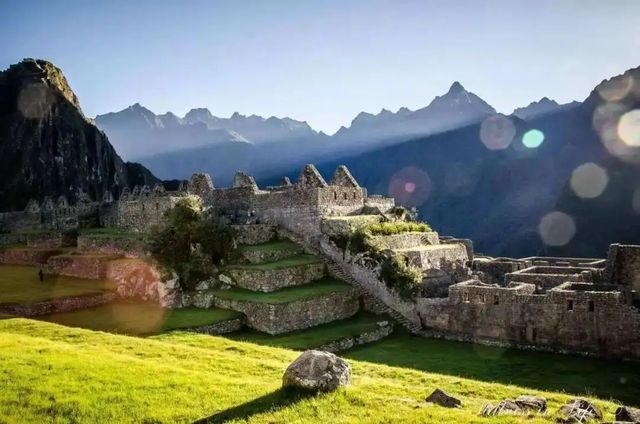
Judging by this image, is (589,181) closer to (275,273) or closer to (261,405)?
(275,273)

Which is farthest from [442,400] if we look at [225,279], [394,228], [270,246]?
[394,228]

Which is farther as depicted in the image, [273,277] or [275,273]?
[275,273]

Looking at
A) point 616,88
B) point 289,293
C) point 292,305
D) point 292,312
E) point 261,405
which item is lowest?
point 292,312

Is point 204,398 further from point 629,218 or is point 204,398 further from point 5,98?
point 5,98

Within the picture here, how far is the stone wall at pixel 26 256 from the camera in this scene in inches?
1745

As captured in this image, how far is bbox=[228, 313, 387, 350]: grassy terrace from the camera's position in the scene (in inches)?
977

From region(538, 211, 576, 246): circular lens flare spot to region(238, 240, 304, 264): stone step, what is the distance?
61.0 m

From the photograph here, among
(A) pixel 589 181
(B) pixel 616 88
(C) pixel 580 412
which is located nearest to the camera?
(C) pixel 580 412

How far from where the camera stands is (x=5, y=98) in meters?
178

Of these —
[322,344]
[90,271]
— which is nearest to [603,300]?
[322,344]

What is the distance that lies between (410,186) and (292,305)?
115863 millimetres

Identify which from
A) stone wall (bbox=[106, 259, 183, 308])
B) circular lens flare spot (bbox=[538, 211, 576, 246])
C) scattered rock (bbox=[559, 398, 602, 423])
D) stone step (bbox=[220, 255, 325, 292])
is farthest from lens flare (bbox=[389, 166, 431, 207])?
scattered rock (bbox=[559, 398, 602, 423])

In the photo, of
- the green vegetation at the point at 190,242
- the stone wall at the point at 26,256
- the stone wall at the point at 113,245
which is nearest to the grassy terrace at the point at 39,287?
the stone wall at the point at 113,245

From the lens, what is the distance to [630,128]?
104250mm
